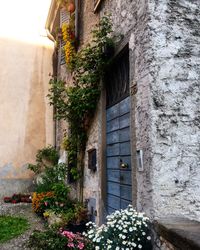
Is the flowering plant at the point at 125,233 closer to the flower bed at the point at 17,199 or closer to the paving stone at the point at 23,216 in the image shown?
the paving stone at the point at 23,216

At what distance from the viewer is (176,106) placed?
3121 millimetres

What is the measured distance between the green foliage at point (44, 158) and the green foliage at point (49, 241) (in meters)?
5.12

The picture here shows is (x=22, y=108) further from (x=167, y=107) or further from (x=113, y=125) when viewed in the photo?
(x=167, y=107)

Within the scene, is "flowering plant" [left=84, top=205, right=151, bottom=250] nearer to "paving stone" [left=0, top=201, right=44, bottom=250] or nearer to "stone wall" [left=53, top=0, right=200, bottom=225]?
"stone wall" [left=53, top=0, right=200, bottom=225]

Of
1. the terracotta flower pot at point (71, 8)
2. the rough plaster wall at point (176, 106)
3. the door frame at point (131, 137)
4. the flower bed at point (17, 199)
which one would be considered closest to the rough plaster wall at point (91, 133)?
the door frame at point (131, 137)

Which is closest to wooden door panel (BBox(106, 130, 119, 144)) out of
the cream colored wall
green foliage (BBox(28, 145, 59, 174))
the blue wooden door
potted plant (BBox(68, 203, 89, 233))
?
the blue wooden door

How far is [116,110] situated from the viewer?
14.7 ft

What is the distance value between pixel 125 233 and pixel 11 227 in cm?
362

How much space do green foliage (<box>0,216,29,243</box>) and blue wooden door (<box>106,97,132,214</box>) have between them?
190 cm

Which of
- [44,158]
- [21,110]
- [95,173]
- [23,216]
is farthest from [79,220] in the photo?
[21,110]

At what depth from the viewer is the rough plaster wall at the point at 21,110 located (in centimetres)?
948

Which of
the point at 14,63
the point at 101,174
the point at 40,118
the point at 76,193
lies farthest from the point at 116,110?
the point at 14,63

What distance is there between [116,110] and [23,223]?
327 cm

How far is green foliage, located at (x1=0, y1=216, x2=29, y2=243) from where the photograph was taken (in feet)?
17.3
